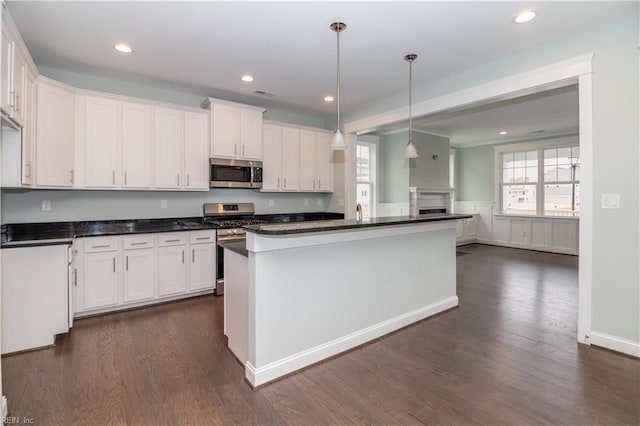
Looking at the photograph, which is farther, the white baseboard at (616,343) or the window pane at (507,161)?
the window pane at (507,161)

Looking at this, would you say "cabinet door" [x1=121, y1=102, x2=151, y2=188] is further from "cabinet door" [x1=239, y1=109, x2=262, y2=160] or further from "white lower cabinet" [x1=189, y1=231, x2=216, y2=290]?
"cabinet door" [x1=239, y1=109, x2=262, y2=160]

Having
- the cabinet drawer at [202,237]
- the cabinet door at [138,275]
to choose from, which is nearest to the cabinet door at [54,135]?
the cabinet door at [138,275]

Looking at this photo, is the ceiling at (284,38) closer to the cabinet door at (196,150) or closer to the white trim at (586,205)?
the cabinet door at (196,150)

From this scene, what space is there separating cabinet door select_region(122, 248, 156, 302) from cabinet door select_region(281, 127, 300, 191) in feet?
7.15

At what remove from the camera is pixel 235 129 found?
4496 mm

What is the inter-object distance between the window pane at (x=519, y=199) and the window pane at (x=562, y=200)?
0.91ft

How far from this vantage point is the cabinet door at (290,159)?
508cm

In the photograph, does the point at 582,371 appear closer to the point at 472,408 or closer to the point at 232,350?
the point at 472,408

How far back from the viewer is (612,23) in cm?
262

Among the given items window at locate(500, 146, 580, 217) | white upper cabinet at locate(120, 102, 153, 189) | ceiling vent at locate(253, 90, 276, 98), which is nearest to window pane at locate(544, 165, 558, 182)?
window at locate(500, 146, 580, 217)

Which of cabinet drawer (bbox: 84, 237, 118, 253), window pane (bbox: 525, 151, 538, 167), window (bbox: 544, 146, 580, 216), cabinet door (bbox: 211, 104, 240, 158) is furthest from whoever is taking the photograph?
window pane (bbox: 525, 151, 538, 167)

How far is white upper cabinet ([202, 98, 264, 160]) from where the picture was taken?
14.2 ft

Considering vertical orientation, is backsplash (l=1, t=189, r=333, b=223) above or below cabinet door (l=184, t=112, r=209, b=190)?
below

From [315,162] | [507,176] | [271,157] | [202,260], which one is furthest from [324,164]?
[507,176]
